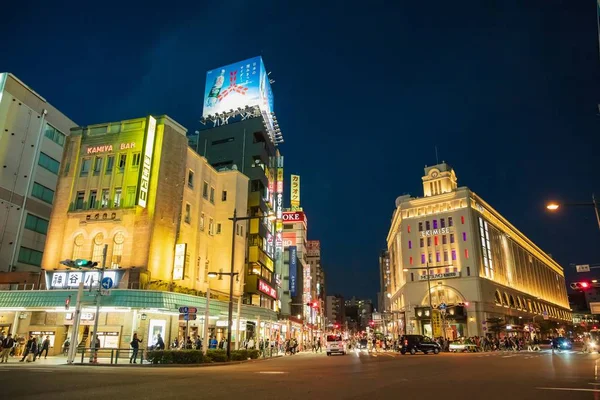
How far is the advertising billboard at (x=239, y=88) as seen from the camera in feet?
206

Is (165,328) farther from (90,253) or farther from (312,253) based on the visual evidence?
(312,253)

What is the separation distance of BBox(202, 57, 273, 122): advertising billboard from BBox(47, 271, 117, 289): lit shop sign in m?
37.3

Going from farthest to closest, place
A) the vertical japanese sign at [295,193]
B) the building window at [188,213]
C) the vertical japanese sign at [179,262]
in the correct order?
the vertical japanese sign at [295,193], the building window at [188,213], the vertical japanese sign at [179,262]

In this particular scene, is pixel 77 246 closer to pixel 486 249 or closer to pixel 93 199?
pixel 93 199

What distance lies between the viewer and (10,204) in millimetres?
41312

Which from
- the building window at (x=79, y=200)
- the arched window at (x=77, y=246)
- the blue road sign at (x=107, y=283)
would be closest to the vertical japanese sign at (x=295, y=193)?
the building window at (x=79, y=200)

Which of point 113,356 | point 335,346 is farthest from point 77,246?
point 335,346

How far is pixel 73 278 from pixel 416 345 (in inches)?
1204

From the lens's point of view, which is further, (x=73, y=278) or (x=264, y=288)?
(x=264, y=288)

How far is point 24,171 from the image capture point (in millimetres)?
43062

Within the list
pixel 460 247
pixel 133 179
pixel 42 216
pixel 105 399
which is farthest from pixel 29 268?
pixel 460 247

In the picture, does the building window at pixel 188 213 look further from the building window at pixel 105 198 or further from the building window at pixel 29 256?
the building window at pixel 29 256

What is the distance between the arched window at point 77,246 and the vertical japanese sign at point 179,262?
311 inches

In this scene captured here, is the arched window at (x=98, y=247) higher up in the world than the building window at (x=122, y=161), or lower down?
lower down
